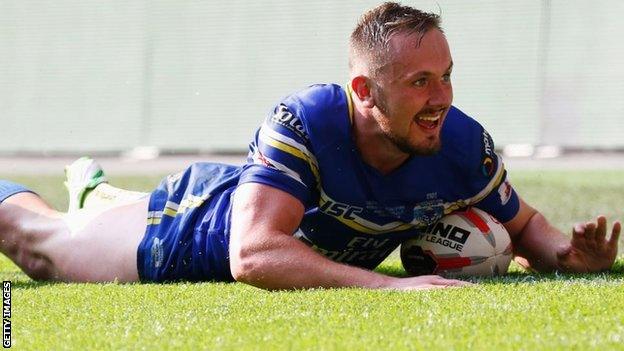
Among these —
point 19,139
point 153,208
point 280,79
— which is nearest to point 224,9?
point 280,79

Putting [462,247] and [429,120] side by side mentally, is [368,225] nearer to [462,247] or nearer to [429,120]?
[462,247]

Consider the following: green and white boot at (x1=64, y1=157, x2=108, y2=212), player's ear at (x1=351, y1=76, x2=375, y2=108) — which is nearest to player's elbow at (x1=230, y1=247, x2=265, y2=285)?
player's ear at (x1=351, y1=76, x2=375, y2=108)

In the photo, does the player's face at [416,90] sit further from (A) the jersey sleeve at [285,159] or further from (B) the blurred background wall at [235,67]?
(B) the blurred background wall at [235,67]

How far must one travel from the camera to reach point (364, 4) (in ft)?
A: 55.4

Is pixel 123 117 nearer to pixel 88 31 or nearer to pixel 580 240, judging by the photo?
pixel 88 31

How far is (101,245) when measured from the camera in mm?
6211

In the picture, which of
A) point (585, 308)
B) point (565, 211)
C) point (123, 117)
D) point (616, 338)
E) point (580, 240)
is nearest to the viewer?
point (616, 338)

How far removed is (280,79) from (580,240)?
472 inches

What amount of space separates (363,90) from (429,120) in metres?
0.33

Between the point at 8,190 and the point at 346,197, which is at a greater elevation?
the point at 346,197

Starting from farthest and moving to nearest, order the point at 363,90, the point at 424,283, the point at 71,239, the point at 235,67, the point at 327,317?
the point at 235,67
the point at 71,239
the point at 363,90
the point at 424,283
the point at 327,317

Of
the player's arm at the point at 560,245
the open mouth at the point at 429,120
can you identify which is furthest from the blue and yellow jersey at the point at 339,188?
the open mouth at the point at 429,120

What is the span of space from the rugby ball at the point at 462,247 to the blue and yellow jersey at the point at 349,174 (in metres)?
0.07

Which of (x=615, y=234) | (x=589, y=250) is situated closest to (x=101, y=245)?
(x=589, y=250)
